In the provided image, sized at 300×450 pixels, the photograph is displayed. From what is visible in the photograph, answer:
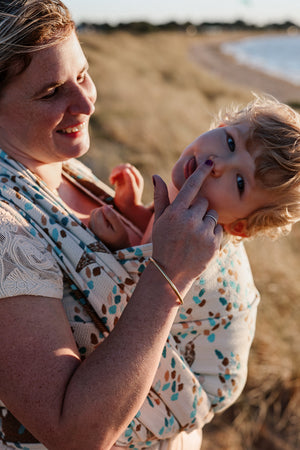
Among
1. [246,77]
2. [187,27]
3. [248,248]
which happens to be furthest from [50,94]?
[187,27]

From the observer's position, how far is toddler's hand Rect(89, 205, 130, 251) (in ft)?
6.27

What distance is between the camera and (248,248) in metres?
5.53

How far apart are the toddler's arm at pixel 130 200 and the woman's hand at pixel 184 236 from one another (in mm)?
644

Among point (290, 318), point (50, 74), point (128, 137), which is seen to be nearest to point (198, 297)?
point (50, 74)

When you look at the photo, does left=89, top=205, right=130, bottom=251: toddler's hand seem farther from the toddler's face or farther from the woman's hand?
the toddler's face

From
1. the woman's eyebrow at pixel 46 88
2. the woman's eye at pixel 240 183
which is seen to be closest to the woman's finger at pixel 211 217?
the woman's eye at pixel 240 183

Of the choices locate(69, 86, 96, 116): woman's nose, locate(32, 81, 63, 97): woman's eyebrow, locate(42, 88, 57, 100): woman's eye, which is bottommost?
locate(69, 86, 96, 116): woman's nose

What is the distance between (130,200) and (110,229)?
0.48 metres

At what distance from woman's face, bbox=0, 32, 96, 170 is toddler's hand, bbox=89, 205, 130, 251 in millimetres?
272

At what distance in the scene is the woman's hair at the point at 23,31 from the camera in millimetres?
1689

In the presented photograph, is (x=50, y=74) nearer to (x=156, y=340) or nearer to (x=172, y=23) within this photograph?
(x=156, y=340)

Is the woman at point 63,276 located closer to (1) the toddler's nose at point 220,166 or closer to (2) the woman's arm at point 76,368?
(2) the woman's arm at point 76,368

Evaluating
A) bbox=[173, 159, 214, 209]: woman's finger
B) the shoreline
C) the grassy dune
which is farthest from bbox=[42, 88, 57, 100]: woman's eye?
the shoreline

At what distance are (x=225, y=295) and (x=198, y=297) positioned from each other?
0.15m
